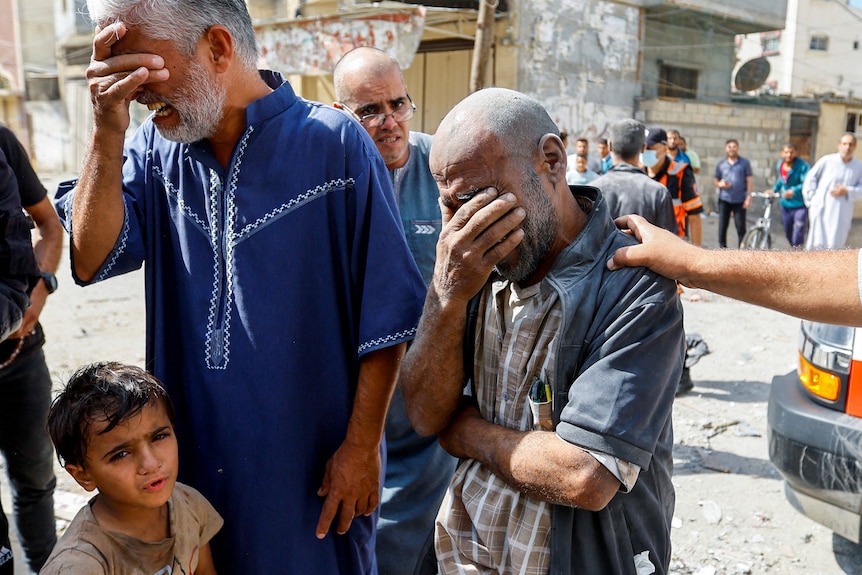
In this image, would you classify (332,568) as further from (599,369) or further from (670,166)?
(670,166)

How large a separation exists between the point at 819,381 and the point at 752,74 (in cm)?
1946

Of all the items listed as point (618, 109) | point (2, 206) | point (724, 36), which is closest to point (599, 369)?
point (2, 206)

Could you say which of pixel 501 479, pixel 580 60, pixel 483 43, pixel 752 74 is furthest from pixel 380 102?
pixel 752 74

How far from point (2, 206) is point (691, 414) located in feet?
15.4

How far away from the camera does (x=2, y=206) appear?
242 cm

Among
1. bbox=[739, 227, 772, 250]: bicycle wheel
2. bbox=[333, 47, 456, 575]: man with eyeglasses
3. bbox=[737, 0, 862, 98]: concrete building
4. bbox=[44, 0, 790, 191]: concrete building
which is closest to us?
bbox=[333, 47, 456, 575]: man with eyeglasses

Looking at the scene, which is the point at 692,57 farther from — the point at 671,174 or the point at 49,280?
the point at 49,280

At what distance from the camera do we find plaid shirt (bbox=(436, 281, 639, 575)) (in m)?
1.58

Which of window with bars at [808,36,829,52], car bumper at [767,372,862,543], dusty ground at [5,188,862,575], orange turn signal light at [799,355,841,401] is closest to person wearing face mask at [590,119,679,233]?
dusty ground at [5,188,862,575]

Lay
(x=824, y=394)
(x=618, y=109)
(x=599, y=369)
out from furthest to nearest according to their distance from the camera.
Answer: (x=618, y=109) → (x=824, y=394) → (x=599, y=369)

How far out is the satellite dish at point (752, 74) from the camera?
1994 centimetres

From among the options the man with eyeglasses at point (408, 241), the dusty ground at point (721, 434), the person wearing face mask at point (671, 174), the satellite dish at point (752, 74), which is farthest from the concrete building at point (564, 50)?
the man with eyeglasses at point (408, 241)

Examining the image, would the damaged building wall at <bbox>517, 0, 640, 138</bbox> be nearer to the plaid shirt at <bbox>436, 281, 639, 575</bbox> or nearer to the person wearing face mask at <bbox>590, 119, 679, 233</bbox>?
the person wearing face mask at <bbox>590, 119, 679, 233</bbox>

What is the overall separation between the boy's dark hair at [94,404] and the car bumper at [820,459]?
2.54 meters
